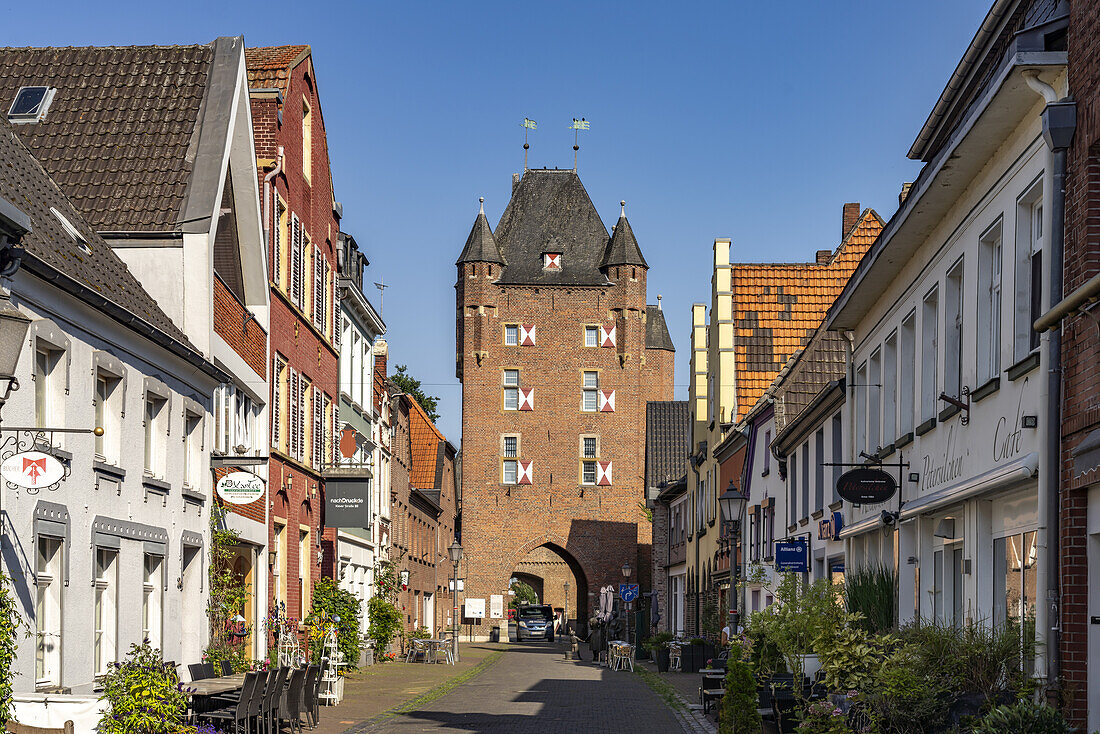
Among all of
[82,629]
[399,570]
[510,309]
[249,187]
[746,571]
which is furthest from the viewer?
[510,309]

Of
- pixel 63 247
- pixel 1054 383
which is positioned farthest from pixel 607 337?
pixel 1054 383

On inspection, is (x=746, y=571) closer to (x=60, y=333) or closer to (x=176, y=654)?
(x=176, y=654)

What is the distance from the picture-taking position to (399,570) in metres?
47.2

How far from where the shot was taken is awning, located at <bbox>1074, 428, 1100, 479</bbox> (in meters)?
8.66

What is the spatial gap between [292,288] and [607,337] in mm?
38681

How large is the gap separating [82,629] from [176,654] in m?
4.17

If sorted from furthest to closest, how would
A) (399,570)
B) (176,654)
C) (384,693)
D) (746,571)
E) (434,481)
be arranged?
(434,481) < (399,570) < (746,571) < (384,693) < (176,654)

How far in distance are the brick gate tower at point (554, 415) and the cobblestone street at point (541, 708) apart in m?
29.7

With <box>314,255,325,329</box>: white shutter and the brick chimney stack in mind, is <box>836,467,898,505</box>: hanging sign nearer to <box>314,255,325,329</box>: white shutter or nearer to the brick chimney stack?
<box>314,255,325,329</box>: white shutter

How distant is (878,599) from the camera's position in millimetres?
15656

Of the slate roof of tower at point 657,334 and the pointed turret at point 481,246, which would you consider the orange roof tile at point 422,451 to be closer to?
the pointed turret at point 481,246

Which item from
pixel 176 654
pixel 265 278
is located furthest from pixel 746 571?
pixel 176 654

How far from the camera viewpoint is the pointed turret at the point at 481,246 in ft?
213

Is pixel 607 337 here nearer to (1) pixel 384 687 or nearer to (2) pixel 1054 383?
(1) pixel 384 687
